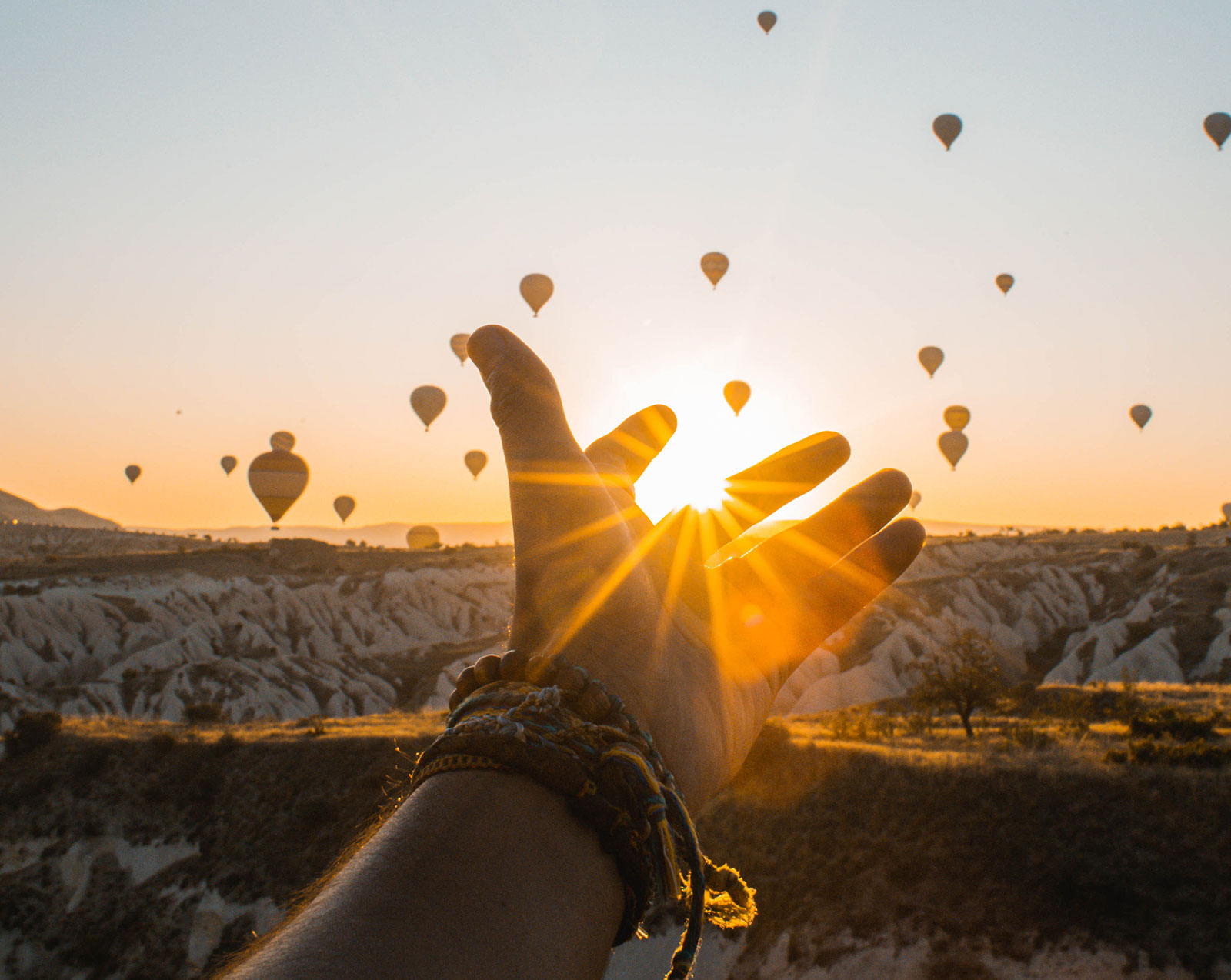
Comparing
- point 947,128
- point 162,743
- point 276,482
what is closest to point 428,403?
point 276,482

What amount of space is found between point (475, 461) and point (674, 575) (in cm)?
7089

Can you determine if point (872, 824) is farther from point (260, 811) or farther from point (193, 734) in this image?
point (193, 734)

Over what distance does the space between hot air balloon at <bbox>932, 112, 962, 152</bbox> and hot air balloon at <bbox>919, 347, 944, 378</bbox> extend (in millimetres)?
13053

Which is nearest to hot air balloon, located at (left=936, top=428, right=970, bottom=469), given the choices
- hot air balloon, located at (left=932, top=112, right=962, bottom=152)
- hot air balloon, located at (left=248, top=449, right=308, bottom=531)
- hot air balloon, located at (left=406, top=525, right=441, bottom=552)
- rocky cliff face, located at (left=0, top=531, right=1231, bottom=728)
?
rocky cliff face, located at (left=0, top=531, right=1231, bottom=728)

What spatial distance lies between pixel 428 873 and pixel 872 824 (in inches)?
756

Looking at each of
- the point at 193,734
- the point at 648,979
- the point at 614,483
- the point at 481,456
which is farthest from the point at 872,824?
the point at 481,456

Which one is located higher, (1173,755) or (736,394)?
(736,394)

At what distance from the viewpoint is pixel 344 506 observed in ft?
323

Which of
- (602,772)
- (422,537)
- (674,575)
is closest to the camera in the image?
(602,772)

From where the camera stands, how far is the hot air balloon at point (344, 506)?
316 ft

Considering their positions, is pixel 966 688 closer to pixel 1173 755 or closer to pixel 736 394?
pixel 1173 755

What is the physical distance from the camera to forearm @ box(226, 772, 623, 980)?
1.29m

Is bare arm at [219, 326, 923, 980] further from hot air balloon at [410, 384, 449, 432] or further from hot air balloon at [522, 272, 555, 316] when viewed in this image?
hot air balloon at [410, 384, 449, 432]

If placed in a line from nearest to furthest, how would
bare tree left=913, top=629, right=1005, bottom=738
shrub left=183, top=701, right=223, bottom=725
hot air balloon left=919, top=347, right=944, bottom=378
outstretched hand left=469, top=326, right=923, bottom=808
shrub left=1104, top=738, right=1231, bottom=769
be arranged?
outstretched hand left=469, top=326, right=923, bottom=808 < shrub left=1104, top=738, right=1231, bottom=769 < bare tree left=913, top=629, right=1005, bottom=738 < shrub left=183, top=701, right=223, bottom=725 < hot air balloon left=919, top=347, right=944, bottom=378
